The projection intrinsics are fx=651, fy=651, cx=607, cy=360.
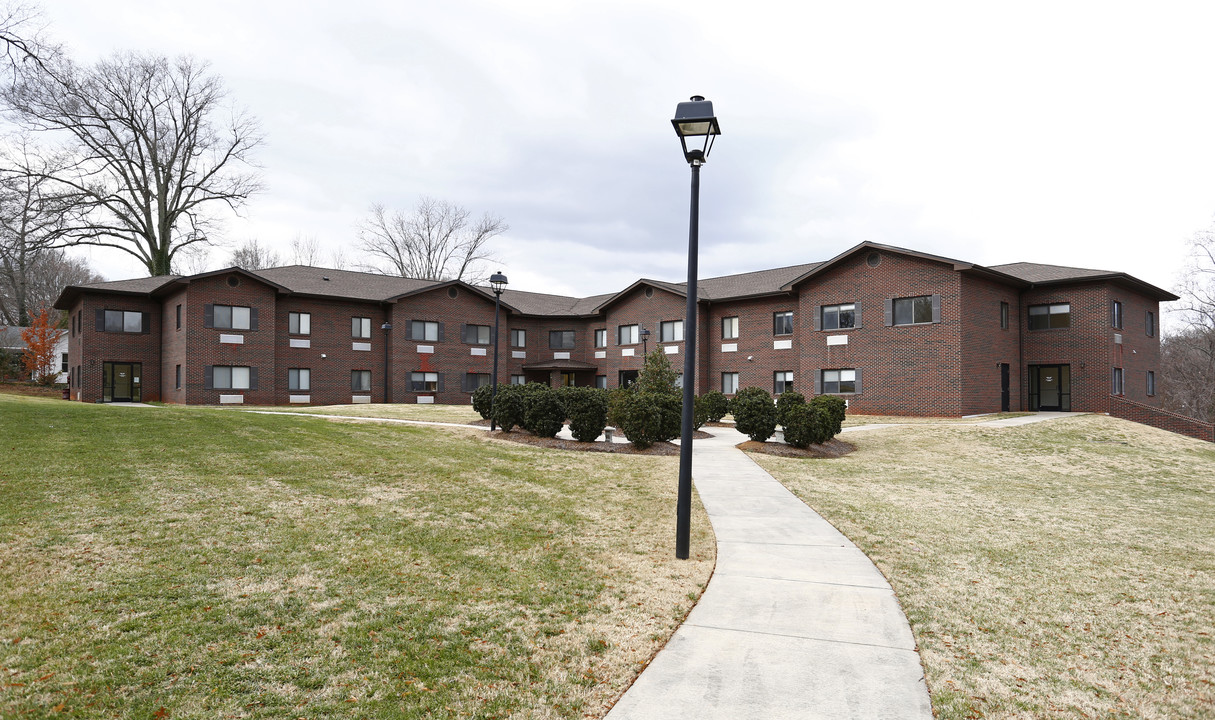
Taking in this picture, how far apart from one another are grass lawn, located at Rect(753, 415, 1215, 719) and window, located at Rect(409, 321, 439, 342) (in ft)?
84.1

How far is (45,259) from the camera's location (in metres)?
51.7

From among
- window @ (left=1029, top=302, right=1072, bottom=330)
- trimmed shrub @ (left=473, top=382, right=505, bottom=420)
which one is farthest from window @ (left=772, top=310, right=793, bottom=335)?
trimmed shrub @ (left=473, top=382, right=505, bottom=420)

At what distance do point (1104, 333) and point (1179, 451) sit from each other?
8.89 metres

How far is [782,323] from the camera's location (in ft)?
105

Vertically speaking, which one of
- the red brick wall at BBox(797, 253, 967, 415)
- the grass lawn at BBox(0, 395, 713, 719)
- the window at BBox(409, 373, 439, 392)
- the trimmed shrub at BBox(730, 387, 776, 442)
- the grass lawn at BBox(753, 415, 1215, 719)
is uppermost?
the red brick wall at BBox(797, 253, 967, 415)

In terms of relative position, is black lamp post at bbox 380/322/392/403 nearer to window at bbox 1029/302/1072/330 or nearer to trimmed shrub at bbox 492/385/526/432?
trimmed shrub at bbox 492/385/526/432

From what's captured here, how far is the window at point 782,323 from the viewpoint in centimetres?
3169

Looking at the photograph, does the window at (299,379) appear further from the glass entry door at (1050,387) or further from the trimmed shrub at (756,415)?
the glass entry door at (1050,387)

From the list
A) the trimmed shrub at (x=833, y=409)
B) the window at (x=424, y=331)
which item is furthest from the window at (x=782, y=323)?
the window at (x=424, y=331)

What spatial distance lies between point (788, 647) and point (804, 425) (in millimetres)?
12919

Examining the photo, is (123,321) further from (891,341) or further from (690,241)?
(891,341)

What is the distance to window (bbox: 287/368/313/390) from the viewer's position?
110ft

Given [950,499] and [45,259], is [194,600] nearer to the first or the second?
[950,499]

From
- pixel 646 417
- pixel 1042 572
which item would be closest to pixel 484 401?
pixel 646 417
